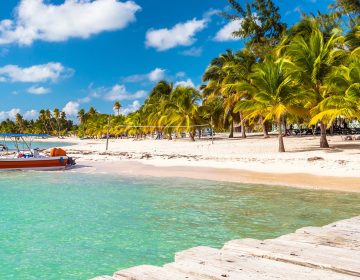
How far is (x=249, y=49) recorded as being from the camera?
45.3 metres

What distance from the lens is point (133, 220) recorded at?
11.0 m

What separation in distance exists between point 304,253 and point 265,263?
1.77 feet

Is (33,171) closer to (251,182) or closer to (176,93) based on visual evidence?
(251,182)

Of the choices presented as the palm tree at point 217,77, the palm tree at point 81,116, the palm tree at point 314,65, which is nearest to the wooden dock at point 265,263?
the palm tree at point 314,65

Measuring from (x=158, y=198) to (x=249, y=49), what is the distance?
3469cm

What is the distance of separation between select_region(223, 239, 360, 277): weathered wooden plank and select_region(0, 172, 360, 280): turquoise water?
3.78 metres

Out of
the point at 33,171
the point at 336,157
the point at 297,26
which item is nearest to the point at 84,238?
the point at 336,157

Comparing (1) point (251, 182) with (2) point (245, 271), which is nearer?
(2) point (245, 271)

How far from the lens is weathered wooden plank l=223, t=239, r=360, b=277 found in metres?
3.32

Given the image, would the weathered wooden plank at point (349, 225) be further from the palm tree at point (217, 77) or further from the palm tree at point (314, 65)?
the palm tree at point (217, 77)

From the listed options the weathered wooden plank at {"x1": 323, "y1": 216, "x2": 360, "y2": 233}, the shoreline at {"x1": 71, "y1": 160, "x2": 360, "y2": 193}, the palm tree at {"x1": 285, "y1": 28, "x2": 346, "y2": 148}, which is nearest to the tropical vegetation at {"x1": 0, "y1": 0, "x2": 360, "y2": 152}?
the palm tree at {"x1": 285, "y1": 28, "x2": 346, "y2": 148}

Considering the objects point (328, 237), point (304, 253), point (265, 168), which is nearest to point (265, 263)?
point (304, 253)

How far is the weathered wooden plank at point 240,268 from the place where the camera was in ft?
10.1

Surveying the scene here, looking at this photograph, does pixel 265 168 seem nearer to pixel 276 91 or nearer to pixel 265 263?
pixel 276 91
